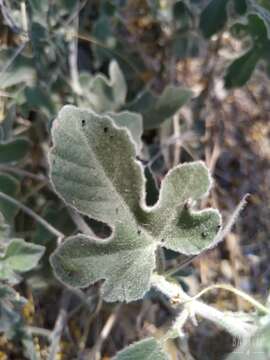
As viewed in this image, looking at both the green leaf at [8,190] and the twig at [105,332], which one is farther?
the twig at [105,332]

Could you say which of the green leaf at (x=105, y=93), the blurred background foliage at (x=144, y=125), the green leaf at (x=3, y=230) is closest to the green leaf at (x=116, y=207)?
the blurred background foliage at (x=144, y=125)

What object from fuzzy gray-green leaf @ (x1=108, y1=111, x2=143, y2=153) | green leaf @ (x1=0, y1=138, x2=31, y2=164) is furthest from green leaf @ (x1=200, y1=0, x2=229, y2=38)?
green leaf @ (x1=0, y1=138, x2=31, y2=164)

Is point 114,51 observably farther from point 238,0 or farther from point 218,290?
point 218,290

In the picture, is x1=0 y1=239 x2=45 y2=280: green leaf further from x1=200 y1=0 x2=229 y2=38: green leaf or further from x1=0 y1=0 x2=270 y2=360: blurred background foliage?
x1=200 y1=0 x2=229 y2=38: green leaf

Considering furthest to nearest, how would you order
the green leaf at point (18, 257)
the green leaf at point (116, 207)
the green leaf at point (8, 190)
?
1. the green leaf at point (8, 190)
2. the green leaf at point (18, 257)
3. the green leaf at point (116, 207)

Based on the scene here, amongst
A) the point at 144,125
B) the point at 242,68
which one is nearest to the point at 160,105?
the point at 144,125

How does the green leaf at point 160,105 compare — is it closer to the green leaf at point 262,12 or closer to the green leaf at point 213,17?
the green leaf at point 213,17
